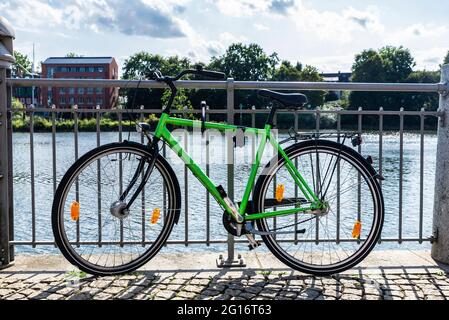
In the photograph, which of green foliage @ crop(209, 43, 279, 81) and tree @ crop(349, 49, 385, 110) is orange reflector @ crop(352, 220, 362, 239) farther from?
green foliage @ crop(209, 43, 279, 81)


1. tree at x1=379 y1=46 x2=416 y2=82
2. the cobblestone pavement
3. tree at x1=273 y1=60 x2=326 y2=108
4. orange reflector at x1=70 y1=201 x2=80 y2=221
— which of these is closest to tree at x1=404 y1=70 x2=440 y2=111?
tree at x1=379 y1=46 x2=416 y2=82

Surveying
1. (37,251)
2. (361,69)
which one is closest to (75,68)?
(361,69)

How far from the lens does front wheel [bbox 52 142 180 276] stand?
13.9 ft

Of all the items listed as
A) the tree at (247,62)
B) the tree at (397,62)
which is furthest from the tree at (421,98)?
the tree at (247,62)

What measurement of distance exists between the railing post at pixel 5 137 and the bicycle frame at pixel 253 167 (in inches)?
53.3

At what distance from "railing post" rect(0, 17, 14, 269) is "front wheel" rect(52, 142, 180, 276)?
0.59m

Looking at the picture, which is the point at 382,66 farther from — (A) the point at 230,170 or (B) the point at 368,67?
(A) the point at 230,170

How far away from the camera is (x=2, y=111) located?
15.6 ft

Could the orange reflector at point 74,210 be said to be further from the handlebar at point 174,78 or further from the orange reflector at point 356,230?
the orange reflector at point 356,230

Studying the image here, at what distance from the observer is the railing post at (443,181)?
502cm

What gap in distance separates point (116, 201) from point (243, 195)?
943 millimetres
